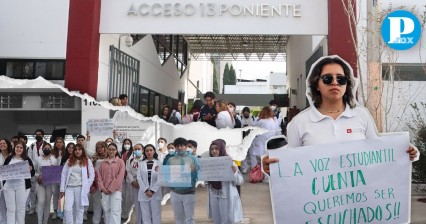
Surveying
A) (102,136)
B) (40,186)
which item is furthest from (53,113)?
(40,186)

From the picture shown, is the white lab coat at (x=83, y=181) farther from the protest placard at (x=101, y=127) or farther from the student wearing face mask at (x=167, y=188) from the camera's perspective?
the protest placard at (x=101, y=127)

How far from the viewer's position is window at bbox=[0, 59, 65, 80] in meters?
14.4

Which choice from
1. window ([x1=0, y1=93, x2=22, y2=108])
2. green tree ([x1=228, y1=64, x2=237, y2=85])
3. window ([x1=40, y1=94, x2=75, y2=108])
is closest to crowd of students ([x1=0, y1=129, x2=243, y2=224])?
window ([x1=40, y1=94, x2=75, y2=108])

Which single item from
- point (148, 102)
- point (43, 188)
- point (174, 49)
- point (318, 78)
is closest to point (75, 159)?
point (43, 188)

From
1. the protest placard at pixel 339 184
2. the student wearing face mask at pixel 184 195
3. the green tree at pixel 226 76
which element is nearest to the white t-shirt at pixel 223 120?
the student wearing face mask at pixel 184 195

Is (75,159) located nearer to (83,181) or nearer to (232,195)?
(83,181)

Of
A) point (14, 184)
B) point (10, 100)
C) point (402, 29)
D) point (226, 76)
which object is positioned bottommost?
point (14, 184)

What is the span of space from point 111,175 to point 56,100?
5.23 meters

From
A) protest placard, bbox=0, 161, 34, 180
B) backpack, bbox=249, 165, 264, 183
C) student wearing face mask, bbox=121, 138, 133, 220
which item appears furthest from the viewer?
backpack, bbox=249, 165, 264, 183

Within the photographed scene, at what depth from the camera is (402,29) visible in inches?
497

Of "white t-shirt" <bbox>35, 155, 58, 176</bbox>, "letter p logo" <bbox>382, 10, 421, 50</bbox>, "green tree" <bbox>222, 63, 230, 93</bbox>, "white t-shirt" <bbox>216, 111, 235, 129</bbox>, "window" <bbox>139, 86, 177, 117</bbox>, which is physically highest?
"green tree" <bbox>222, 63, 230, 93</bbox>

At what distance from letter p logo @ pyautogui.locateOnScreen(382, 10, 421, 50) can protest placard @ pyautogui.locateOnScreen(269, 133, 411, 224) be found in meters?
10.2

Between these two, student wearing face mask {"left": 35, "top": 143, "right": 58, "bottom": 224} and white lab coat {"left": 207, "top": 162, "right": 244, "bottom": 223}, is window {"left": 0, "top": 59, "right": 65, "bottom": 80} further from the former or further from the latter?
white lab coat {"left": 207, "top": 162, "right": 244, "bottom": 223}

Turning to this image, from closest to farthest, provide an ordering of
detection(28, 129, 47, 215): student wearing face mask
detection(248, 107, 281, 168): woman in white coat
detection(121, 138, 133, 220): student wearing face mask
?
detection(121, 138, 133, 220): student wearing face mask
detection(28, 129, 47, 215): student wearing face mask
detection(248, 107, 281, 168): woman in white coat
